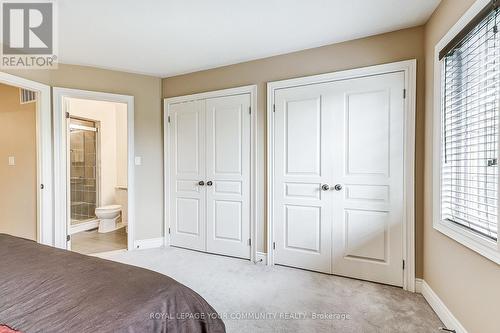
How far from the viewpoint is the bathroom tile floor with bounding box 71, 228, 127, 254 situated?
141 inches

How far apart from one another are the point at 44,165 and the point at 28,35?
1.33 metres

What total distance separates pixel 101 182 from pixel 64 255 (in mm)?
4041

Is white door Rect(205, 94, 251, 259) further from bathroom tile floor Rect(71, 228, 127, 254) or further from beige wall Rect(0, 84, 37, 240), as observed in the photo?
beige wall Rect(0, 84, 37, 240)

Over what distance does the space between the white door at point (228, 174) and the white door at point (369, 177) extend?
1.02 meters

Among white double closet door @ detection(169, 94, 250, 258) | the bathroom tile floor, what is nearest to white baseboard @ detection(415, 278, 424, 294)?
white double closet door @ detection(169, 94, 250, 258)

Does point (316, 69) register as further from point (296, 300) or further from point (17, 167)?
point (17, 167)

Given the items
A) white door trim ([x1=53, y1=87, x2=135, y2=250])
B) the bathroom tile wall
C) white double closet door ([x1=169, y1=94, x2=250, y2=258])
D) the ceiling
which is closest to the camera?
the ceiling

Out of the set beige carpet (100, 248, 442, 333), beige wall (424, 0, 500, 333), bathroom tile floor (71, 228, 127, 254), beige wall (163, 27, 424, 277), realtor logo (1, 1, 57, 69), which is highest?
realtor logo (1, 1, 57, 69)

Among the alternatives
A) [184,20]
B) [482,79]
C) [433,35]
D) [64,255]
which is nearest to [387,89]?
[433,35]

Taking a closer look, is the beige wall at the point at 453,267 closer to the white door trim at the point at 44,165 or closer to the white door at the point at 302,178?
the white door at the point at 302,178

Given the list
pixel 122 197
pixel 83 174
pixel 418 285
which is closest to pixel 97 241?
pixel 122 197

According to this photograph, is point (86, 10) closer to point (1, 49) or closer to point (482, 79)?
point (1, 49)

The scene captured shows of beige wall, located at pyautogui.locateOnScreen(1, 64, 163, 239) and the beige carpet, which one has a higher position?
beige wall, located at pyautogui.locateOnScreen(1, 64, 163, 239)

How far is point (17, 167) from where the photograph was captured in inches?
132
